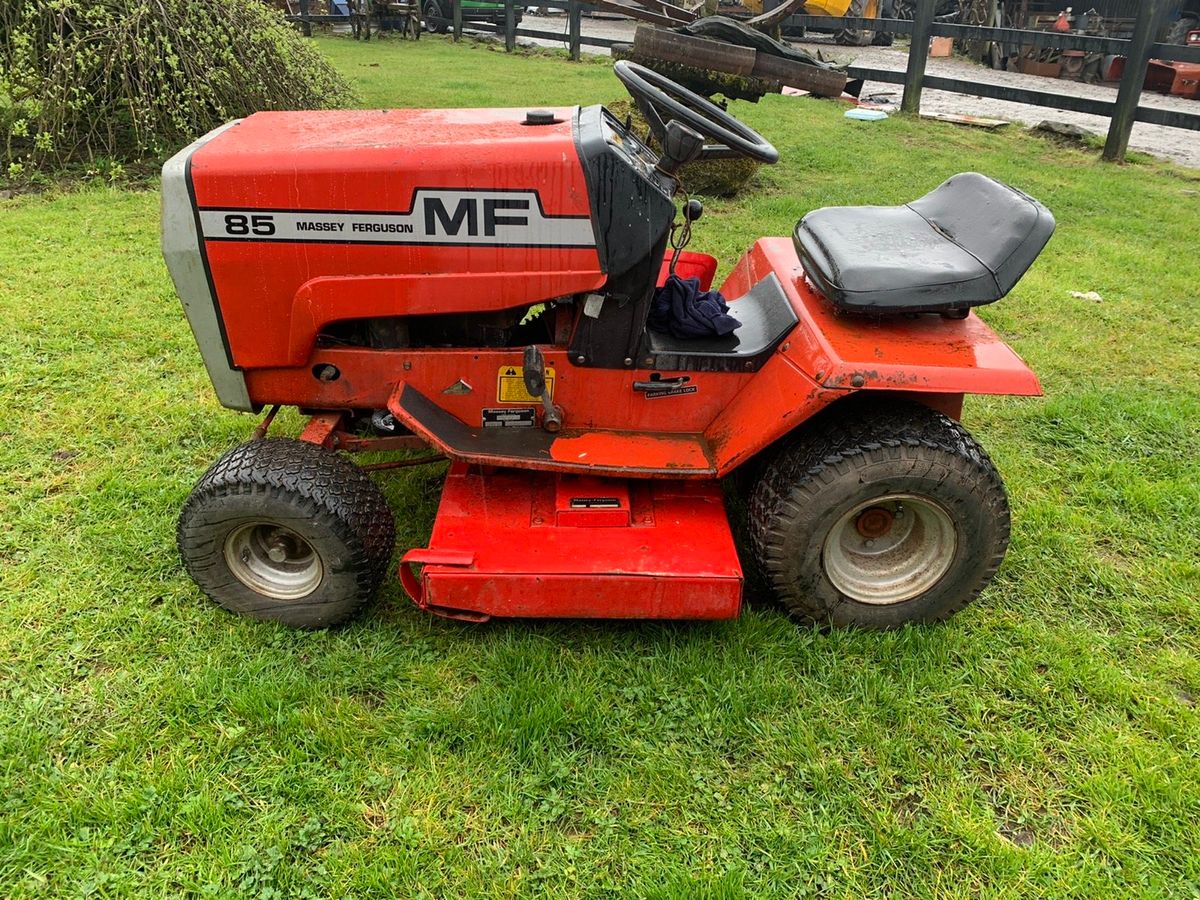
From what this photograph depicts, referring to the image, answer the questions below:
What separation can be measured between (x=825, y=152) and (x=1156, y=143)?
4837 millimetres

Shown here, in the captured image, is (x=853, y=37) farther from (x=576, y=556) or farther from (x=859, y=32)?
(x=576, y=556)

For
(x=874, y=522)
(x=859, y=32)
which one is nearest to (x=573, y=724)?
(x=874, y=522)

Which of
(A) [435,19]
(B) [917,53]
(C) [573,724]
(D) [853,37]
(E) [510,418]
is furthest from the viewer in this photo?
(A) [435,19]

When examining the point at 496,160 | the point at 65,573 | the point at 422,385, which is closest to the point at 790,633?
the point at 422,385

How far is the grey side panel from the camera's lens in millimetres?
2461

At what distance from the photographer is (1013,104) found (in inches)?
513

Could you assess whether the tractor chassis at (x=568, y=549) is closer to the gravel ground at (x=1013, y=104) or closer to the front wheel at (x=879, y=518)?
the front wheel at (x=879, y=518)

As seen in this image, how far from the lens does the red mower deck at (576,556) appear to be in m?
2.51

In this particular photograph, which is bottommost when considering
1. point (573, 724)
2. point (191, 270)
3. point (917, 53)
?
point (573, 724)

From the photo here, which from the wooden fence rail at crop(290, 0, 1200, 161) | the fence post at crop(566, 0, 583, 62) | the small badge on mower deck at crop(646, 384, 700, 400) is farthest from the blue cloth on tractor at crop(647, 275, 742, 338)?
the fence post at crop(566, 0, 583, 62)

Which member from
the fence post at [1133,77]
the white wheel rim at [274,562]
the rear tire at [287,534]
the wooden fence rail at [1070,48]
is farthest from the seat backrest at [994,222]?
the fence post at [1133,77]

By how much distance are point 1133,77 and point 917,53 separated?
9.15 ft

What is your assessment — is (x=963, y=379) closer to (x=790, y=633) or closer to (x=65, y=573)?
(x=790, y=633)

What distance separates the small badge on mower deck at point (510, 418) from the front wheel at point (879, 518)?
786 mm
